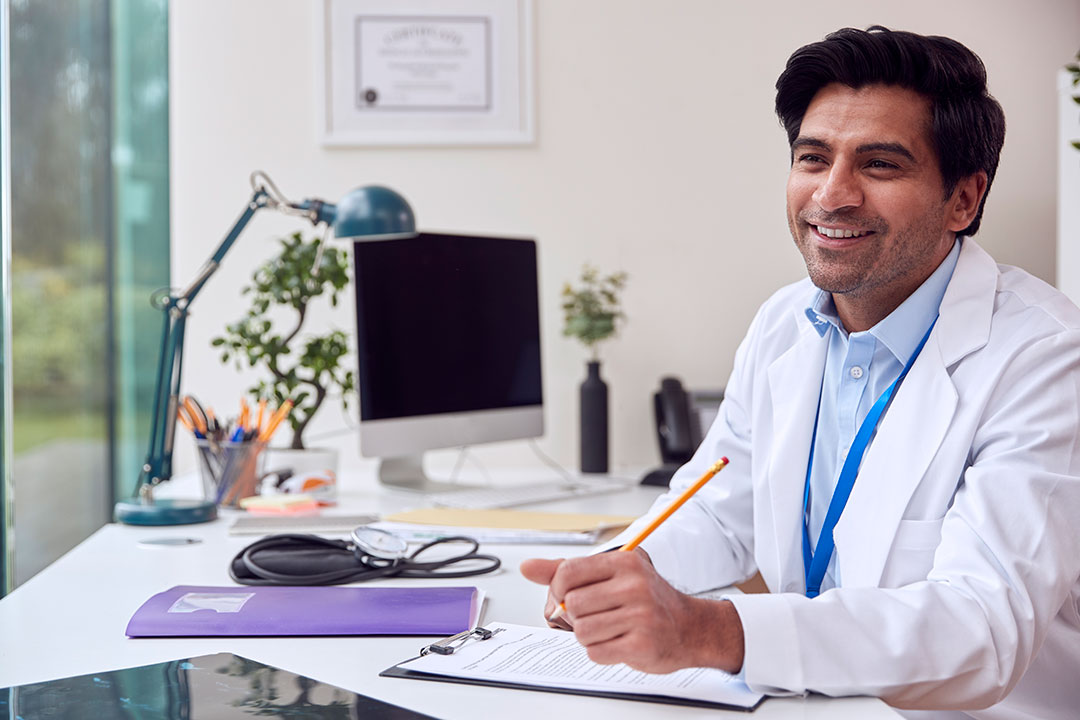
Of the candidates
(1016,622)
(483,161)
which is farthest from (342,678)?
(483,161)

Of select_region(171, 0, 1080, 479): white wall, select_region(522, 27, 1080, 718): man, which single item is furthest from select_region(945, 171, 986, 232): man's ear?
select_region(171, 0, 1080, 479): white wall

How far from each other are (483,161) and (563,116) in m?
0.22

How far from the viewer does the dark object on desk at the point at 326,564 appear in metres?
1.27

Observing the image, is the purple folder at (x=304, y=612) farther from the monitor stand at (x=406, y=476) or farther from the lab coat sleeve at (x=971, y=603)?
the monitor stand at (x=406, y=476)

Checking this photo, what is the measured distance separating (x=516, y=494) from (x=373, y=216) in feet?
1.90

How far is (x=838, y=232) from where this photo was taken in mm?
1269

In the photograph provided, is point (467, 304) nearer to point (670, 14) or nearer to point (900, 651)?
point (670, 14)

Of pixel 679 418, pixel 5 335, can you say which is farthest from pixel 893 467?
pixel 5 335

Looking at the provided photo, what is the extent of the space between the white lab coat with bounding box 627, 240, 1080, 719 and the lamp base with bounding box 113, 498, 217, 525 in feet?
2.70

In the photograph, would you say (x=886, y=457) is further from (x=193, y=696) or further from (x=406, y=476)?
(x=406, y=476)

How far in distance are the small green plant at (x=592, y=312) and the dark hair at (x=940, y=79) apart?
1.16 meters

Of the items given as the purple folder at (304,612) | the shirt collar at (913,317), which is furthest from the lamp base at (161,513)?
the shirt collar at (913,317)

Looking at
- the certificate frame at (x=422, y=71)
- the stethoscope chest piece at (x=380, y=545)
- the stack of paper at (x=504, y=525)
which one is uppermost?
the certificate frame at (x=422, y=71)

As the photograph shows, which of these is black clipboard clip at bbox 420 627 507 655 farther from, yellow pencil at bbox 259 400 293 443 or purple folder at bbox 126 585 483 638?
yellow pencil at bbox 259 400 293 443
